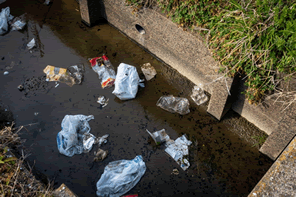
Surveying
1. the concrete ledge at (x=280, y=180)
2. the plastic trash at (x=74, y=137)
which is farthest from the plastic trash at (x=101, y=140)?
the concrete ledge at (x=280, y=180)

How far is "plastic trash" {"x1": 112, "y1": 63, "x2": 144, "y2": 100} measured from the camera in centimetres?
439

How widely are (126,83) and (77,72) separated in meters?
1.38

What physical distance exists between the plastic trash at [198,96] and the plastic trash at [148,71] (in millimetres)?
1061

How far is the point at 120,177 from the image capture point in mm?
3340

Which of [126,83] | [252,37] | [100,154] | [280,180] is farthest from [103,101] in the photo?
[280,180]

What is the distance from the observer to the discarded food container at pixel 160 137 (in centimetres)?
391

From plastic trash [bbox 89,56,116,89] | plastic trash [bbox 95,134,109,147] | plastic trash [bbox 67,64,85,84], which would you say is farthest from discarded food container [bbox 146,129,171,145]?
plastic trash [bbox 67,64,85,84]

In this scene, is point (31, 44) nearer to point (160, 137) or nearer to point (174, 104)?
point (174, 104)

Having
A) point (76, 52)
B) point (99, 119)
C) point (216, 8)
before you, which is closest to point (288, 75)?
point (216, 8)

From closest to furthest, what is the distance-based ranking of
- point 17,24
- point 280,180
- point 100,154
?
point 280,180 < point 100,154 < point 17,24

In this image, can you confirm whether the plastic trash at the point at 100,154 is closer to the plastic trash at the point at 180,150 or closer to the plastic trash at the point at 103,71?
the plastic trash at the point at 180,150

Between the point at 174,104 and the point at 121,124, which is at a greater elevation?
the point at 174,104

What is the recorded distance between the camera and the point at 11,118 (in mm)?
4285

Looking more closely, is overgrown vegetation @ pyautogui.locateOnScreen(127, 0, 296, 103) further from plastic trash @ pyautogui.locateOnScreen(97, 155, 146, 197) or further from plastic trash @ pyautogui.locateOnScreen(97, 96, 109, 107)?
plastic trash @ pyautogui.locateOnScreen(97, 96, 109, 107)
